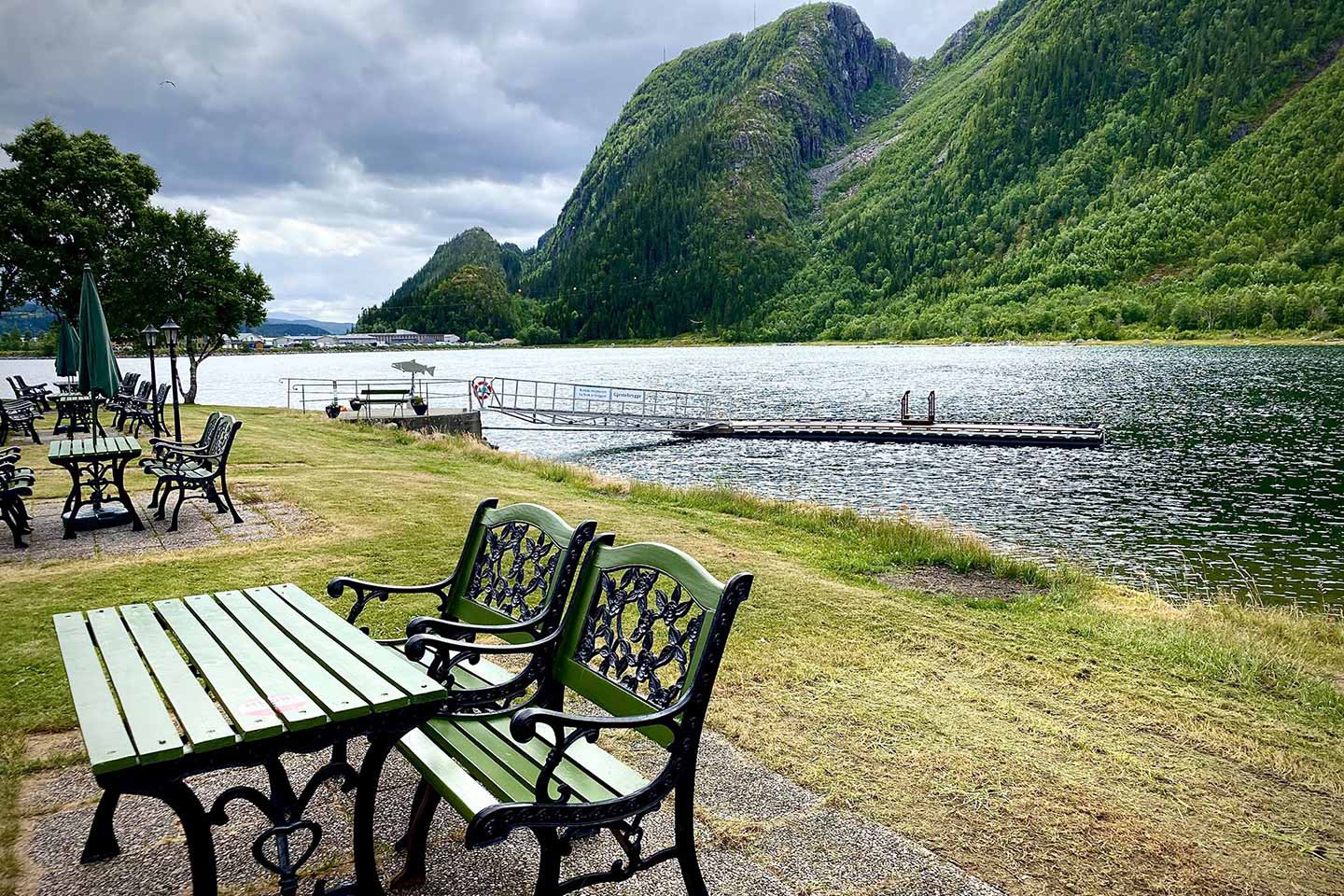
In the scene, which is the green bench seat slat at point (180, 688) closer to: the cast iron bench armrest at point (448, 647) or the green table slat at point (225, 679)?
the green table slat at point (225, 679)

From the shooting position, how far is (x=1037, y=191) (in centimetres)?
17100

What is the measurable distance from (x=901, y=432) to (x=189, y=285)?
29.6 metres

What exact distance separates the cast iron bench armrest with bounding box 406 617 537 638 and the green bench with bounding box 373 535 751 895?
12mm

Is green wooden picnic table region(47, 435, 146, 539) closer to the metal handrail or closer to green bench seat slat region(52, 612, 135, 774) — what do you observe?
green bench seat slat region(52, 612, 135, 774)

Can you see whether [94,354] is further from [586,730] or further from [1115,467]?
[1115,467]

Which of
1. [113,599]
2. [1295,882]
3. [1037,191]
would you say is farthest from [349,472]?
[1037,191]

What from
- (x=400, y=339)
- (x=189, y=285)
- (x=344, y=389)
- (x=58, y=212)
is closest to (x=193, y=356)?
(x=189, y=285)

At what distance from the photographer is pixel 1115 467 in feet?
95.6

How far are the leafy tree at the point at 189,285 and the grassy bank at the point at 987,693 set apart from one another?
23.9 m

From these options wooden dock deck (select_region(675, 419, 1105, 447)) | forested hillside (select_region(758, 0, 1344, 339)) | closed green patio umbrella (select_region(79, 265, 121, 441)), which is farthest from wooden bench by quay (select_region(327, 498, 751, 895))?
forested hillside (select_region(758, 0, 1344, 339))

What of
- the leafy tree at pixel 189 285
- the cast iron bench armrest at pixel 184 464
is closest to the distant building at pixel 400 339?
the leafy tree at pixel 189 285

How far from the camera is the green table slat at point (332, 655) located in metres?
2.39

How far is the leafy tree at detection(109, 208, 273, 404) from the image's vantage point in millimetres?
28641

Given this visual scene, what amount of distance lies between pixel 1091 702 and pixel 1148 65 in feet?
721
